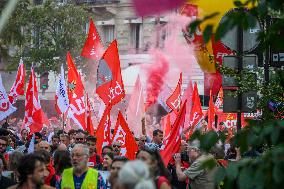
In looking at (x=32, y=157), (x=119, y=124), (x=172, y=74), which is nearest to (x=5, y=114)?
(x=119, y=124)

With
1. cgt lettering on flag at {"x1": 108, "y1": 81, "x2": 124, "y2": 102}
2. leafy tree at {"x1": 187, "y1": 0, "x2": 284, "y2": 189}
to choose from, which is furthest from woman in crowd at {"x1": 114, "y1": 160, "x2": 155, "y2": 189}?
cgt lettering on flag at {"x1": 108, "y1": 81, "x2": 124, "y2": 102}

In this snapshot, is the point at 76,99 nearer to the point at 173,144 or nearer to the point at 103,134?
the point at 103,134

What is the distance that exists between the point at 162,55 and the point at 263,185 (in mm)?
26759

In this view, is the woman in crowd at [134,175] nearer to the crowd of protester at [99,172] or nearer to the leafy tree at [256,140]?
the crowd of protester at [99,172]

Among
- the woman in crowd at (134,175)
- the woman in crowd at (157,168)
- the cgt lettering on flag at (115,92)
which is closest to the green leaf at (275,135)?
the woman in crowd at (134,175)

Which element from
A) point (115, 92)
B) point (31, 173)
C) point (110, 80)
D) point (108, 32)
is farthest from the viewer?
point (108, 32)

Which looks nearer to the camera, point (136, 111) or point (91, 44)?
point (91, 44)

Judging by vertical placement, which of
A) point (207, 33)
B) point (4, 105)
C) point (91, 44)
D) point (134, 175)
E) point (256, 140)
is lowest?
point (4, 105)

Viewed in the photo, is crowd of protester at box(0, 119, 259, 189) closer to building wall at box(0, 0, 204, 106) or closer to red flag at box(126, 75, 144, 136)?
red flag at box(126, 75, 144, 136)

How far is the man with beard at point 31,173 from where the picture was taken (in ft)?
23.6

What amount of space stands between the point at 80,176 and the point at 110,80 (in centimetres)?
933

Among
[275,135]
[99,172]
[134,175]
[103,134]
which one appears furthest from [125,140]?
Answer: [275,135]

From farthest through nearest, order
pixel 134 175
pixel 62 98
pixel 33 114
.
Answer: pixel 62 98
pixel 33 114
pixel 134 175

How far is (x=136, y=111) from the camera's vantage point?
22.5 metres
